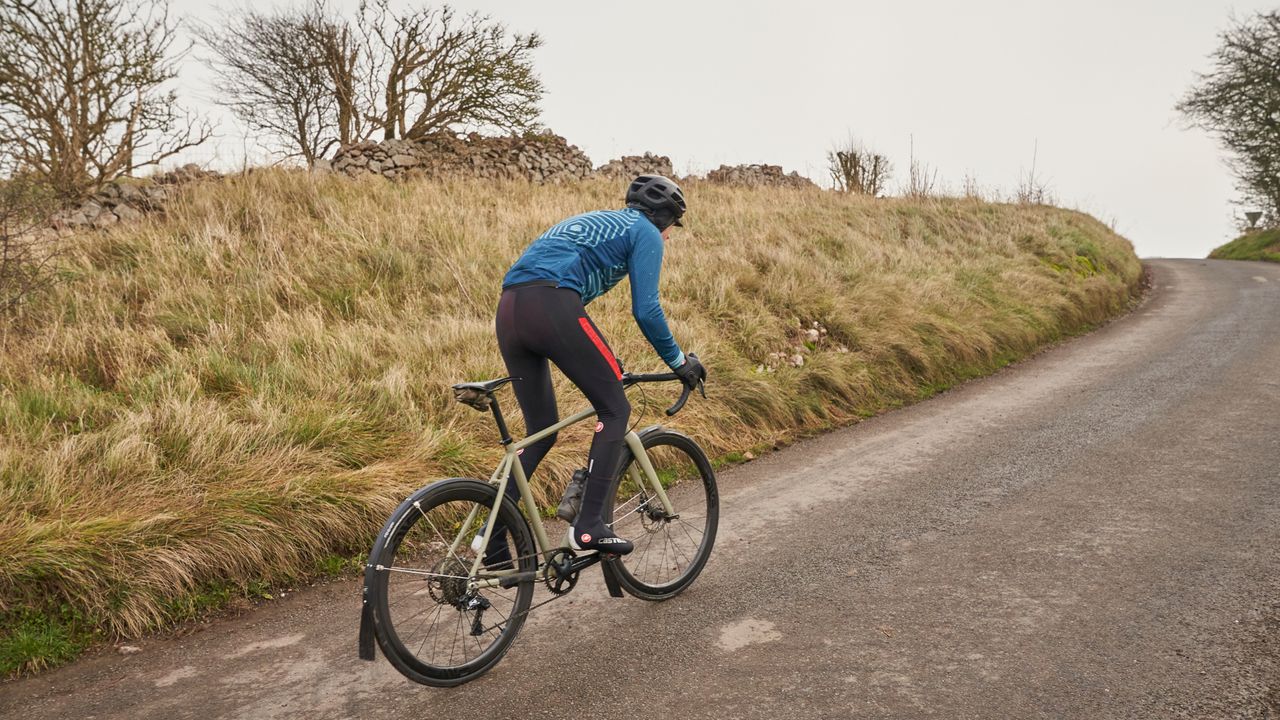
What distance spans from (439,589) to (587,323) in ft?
4.34

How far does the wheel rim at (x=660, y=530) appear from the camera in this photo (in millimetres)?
4117

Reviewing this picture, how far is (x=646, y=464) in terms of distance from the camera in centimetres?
404

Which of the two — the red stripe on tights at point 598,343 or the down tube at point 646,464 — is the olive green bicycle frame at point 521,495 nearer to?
the down tube at point 646,464

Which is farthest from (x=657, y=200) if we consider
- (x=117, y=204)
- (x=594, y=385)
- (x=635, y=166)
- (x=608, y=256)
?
(x=635, y=166)

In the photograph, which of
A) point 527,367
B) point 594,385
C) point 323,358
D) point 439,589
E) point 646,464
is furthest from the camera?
point 323,358

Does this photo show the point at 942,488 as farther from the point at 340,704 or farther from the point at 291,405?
the point at 291,405

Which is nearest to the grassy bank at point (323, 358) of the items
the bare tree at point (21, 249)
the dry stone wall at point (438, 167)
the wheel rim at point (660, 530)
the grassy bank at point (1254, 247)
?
the bare tree at point (21, 249)

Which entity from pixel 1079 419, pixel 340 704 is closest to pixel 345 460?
pixel 340 704

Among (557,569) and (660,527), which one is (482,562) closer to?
(557,569)

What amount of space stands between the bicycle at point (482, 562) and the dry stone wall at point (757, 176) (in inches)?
663

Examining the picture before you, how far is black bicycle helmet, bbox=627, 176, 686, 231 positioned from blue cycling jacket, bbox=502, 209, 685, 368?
0.12 m

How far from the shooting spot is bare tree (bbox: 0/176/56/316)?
22.4 ft

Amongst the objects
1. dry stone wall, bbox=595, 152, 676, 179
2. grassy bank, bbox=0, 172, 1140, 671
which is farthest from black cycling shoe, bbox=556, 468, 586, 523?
dry stone wall, bbox=595, 152, 676, 179

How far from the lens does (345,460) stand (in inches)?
209
